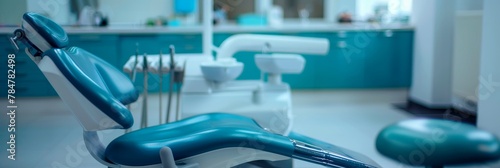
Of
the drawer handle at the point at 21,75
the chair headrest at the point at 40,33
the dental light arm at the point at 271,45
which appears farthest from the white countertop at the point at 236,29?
the chair headrest at the point at 40,33

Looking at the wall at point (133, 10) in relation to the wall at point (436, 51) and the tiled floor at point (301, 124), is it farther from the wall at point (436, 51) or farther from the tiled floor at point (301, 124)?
the wall at point (436, 51)

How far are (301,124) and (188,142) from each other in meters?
2.20

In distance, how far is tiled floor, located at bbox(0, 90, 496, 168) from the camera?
2.24 m

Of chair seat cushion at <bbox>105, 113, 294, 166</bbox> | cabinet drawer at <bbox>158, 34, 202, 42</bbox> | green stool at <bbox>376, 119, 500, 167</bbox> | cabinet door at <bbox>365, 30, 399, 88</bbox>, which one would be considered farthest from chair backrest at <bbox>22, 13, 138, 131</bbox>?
cabinet door at <bbox>365, 30, 399, 88</bbox>

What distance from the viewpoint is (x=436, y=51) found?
4.23m

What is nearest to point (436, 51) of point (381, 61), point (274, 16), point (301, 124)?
point (381, 61)

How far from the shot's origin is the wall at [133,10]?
16.9 feet

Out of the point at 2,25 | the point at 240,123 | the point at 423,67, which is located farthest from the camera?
the point at 423,67

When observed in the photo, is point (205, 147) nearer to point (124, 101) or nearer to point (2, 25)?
point (124, 101)

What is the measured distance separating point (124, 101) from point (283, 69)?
0.99 metres

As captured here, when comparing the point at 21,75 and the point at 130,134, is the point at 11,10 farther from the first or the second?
the point at 130,134

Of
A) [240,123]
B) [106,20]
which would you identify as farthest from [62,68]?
[106,20]

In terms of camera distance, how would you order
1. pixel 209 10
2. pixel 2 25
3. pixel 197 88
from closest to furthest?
pixel 2 25 < pixel 197 88 < pixel 209 10

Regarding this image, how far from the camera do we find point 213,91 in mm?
2600
